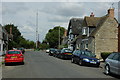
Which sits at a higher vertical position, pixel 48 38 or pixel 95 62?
pixel 48 38

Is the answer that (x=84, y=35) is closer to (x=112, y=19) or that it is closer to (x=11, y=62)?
(x=112, y=19)

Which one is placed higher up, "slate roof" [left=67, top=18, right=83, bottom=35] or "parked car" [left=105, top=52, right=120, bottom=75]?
"slate roof" [left=67, top=18, right=83, bottom=35]

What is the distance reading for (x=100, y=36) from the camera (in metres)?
30.5

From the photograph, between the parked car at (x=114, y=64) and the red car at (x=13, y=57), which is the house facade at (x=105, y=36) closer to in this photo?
the red car at (x=13, y=57)

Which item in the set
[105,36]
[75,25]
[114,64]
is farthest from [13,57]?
[75,25]

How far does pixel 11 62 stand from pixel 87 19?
19016mm

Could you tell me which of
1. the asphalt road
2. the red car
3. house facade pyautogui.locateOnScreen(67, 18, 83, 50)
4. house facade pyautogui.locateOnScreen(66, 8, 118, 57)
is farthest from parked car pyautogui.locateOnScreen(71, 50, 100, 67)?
house facade pyautogui.locateOnScreen(67, 18, 83, 50)

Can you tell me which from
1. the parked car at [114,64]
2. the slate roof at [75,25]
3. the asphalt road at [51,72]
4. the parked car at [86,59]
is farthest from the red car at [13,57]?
the slate roof at [75,25]

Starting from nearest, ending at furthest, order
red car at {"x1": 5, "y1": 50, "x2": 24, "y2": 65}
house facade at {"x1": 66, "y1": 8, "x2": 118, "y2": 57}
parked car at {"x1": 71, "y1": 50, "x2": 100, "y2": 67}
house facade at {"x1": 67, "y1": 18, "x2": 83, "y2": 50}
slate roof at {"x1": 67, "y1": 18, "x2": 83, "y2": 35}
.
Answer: parked car at {"x1": 71, "y1": 50, "x2": 100, "y2": 67}
red car at {"x1": 5, "y1": 50, "x2": 24, "y2": 65}
house facade at {"x1": 66, "y1": 8, "x2": 118, "y2": 57}
house facade at {"x1": 67, "y1": 18, "x2": 83, "y2": 50}
slate roof at {"x1": 67, "y1": 18, "x2": 83, "y2": 35}

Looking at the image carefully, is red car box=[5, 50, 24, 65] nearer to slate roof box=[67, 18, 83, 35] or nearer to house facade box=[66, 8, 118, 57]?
house facade box=[66, 8, 118, 57]

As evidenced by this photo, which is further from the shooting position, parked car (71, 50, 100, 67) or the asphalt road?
parked car (71, 50, 100, 67)

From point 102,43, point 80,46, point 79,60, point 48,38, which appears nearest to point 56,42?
point 48,38

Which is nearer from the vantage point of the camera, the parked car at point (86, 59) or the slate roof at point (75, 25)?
the parked car at point (86, 59)

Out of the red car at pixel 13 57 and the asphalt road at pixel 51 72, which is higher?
the red car at pixel 13 57
